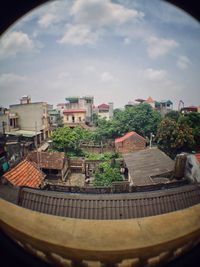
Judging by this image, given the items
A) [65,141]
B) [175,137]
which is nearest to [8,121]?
[65,141]

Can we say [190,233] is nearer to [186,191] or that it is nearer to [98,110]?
[186,191]

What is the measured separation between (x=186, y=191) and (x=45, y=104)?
48.5ft

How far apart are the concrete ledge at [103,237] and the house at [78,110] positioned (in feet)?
66.5

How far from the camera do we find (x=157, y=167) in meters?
7.72

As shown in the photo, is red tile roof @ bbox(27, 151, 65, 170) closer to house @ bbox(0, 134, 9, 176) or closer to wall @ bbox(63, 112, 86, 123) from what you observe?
house @ bbox(0, 134, 9, 176)

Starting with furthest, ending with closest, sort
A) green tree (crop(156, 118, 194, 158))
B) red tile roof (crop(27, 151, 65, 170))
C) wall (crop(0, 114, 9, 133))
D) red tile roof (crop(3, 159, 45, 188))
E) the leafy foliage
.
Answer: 1. the leafy foliage
2. wall (crop(0, 114, 9, 133))
3. green tree (crop(156, 118, 194, 158))
4. red tile roof (crop(27, 151, 65, 170))
5. red tile roof (crop(3, 159, 45, 188))

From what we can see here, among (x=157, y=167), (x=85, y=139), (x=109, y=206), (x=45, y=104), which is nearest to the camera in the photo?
(x=109, y=206)

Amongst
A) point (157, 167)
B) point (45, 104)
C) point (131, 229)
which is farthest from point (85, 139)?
point (131, 229)

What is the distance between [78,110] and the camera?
21453 millimetres

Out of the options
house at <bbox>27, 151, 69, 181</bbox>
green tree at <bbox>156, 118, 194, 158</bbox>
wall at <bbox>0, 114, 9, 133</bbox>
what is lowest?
house at <bbox>27, 151, 69, 181</bbox>

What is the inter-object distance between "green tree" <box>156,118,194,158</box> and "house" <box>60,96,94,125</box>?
12.0m

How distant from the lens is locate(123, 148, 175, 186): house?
678 centimetres

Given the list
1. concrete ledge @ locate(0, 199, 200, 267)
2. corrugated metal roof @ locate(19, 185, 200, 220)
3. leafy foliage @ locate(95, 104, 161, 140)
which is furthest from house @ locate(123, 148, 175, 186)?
leafy foliage @ locate(95, 104, 161, 140)

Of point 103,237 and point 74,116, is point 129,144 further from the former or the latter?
point 103,237
